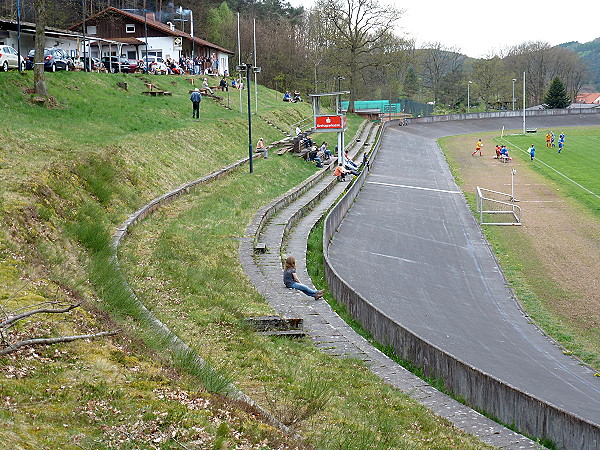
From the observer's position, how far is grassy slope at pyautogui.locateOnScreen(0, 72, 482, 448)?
7.89 meters

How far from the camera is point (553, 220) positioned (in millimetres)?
35344

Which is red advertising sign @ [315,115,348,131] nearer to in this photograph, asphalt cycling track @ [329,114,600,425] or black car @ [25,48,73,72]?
asphalt cycling track @ [329,114,600,425]

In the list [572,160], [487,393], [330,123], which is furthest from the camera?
[572,160]

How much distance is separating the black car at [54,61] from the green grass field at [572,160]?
2933cm

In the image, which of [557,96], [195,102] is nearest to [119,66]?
[195,102]

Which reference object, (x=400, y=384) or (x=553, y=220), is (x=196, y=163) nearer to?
(x=553, y=220)

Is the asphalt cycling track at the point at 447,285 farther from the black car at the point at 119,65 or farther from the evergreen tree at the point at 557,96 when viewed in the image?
the evergreen tree at the point at 557,96

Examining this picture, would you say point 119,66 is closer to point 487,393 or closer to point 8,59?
point 8,59

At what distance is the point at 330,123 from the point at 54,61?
16.3 meters

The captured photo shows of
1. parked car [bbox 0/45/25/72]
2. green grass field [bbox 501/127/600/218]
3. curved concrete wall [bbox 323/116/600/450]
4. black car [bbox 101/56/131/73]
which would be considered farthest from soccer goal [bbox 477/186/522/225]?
black car [bbox 101/56/131/73]

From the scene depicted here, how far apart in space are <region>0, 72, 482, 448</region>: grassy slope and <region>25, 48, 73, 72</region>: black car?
9.00 m

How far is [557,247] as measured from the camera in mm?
29547

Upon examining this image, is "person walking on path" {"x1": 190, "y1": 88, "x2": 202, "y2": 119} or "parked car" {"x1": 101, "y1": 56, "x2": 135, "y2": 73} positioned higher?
"parked car" {"x1": 101, "y1": 56, "x2": 135, "y2": 73}

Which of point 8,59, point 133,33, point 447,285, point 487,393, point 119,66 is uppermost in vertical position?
point 133,33
